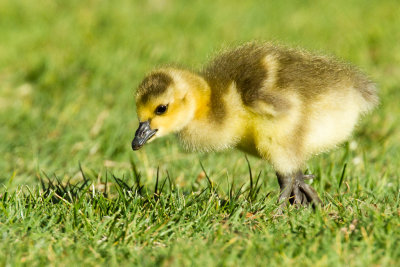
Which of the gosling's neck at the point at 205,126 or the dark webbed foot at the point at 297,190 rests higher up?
the gosling's neck at the point at 205,126

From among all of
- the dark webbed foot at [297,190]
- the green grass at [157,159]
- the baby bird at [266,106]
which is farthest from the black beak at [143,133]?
the dark webbed foot at [297,190]

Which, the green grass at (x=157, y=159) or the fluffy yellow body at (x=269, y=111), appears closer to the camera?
the green grass at (x=157, y=159)

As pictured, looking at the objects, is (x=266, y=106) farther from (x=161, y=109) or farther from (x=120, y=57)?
(x=120, y=57)

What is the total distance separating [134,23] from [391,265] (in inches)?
186

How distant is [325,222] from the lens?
2.67m

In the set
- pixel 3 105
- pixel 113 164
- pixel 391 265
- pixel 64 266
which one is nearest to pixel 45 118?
pixel 3 105

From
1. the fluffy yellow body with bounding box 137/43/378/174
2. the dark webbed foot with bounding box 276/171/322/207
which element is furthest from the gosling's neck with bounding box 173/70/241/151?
the dark webbed foot with bounding box 276/171/322/207

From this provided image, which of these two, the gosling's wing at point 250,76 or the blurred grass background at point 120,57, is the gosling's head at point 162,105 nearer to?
the gosling's wing at point 250,76

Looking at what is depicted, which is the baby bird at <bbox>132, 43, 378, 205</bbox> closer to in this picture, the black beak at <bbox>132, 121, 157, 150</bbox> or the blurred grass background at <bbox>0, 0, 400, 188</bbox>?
the black beak at <bbox>132, 121, 157, 150</bbox>

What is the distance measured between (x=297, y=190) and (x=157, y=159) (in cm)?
131

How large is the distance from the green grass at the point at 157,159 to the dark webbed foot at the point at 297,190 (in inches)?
3.9

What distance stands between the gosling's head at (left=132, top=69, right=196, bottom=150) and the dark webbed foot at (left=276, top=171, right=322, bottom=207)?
0.55 m

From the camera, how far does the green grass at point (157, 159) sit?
252 cm

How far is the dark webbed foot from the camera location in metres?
3.08
